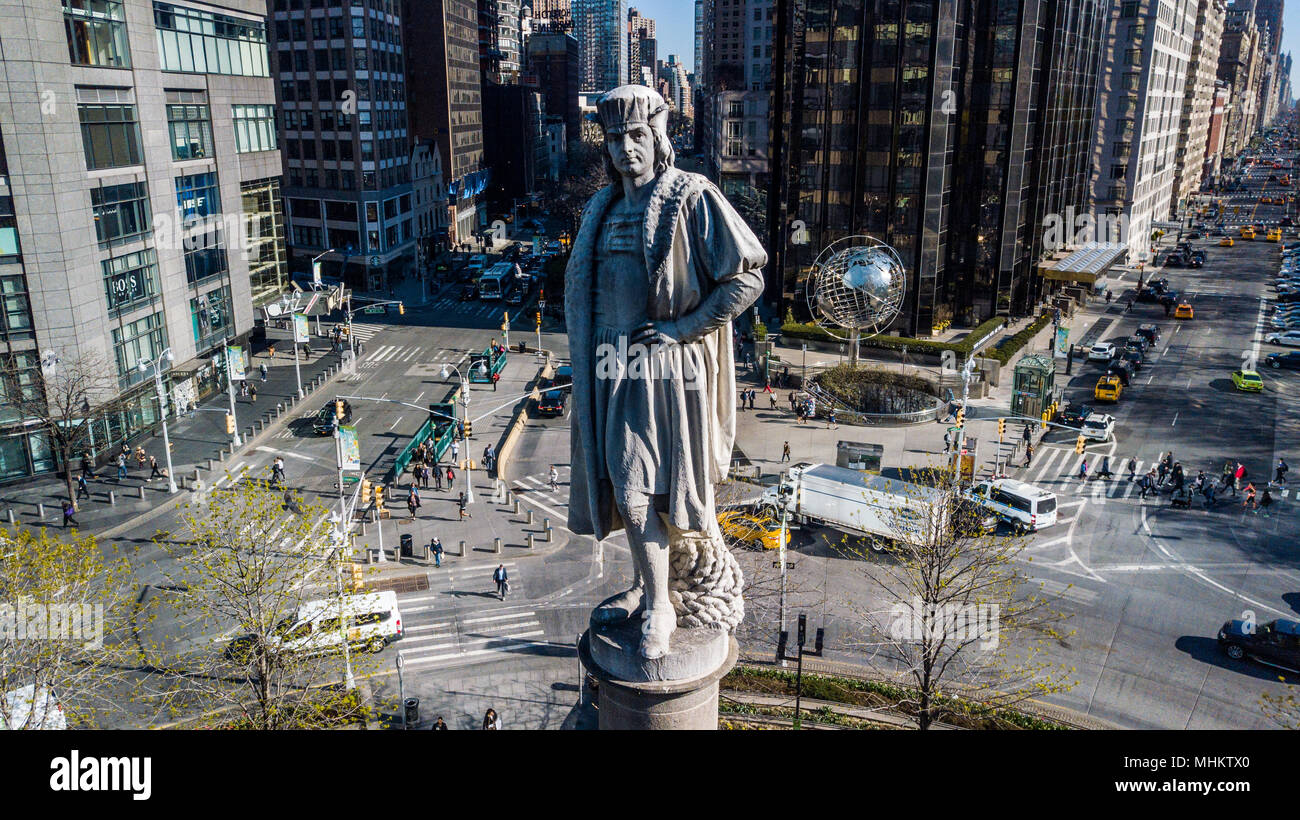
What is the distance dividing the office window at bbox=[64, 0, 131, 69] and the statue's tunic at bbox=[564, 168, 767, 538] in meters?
44.9

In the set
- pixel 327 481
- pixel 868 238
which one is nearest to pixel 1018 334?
pixel 868 238

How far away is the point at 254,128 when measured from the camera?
64.2m

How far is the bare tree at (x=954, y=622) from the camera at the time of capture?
22328 mm

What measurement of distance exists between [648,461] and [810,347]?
5867cm

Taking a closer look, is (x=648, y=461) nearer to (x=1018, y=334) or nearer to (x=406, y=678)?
(x=406, y=678)

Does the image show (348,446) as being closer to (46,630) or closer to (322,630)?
(322,630)

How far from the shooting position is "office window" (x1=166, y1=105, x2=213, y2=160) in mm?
54188

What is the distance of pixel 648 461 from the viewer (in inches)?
464

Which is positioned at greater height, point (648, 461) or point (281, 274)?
point (648, 461)

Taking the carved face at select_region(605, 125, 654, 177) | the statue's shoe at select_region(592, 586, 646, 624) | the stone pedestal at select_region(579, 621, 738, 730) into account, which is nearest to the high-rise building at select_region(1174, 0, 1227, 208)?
the carved face at select_region(605, 125, 654, 177)

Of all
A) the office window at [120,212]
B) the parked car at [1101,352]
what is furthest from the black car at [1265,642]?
the office window at [120,212]

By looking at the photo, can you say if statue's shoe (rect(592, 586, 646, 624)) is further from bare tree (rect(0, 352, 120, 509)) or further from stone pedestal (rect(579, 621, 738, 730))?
bare tree (rect(0, 352, 120, 509))

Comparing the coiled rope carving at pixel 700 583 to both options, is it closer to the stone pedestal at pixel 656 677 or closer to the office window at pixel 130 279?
the stone pedestal at pixel 656 677

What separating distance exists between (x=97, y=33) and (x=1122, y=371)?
63.4 metres
